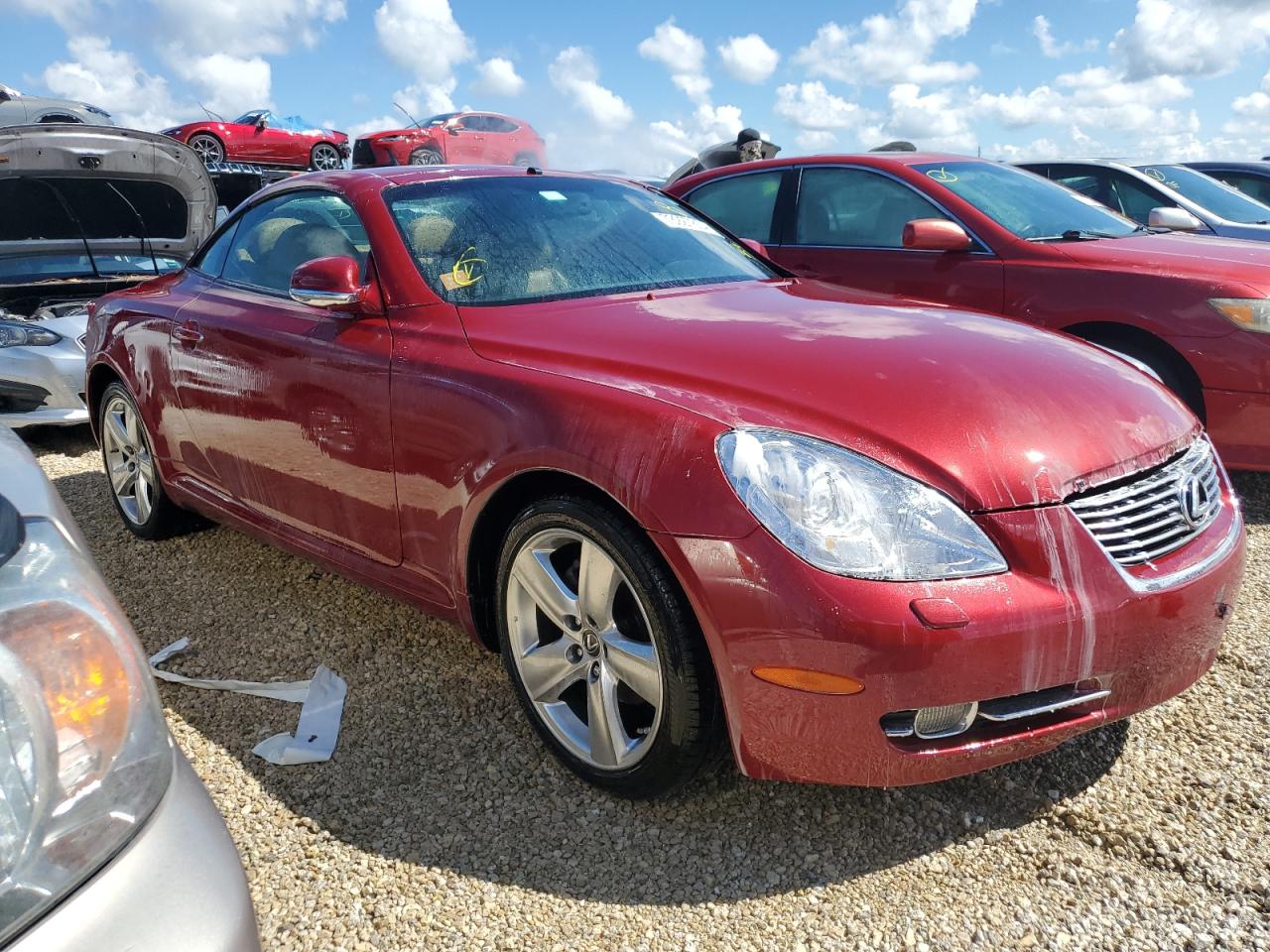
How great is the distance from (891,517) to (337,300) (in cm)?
160

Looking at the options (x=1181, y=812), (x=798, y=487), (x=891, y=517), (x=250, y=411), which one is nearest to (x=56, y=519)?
(x=798, y=487)

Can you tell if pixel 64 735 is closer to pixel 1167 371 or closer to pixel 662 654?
pixel 662 654

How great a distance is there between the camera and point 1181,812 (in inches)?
84.2

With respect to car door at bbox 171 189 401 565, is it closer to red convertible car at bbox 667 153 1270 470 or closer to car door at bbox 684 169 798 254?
red convertible car at bbox 667 153 1270 470

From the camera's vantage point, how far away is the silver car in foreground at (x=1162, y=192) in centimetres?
677

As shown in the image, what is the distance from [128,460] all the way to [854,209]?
3.64 metres

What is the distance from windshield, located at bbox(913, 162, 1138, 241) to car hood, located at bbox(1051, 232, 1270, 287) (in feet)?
0.64

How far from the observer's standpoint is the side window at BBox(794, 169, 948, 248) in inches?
192

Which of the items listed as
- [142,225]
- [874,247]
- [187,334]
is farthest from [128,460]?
[874,247]

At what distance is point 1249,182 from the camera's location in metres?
9.42

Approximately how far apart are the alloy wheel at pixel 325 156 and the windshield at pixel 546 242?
58.3 feet

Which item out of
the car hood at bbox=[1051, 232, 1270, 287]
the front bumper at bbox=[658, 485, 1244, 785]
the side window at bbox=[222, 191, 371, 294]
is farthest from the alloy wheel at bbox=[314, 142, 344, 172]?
the front bumper at bbox=[658, 485, 1244, 785]

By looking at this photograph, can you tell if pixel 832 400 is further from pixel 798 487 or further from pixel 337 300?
pixel 337 300

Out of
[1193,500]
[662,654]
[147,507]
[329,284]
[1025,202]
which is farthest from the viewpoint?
[1025,202]
